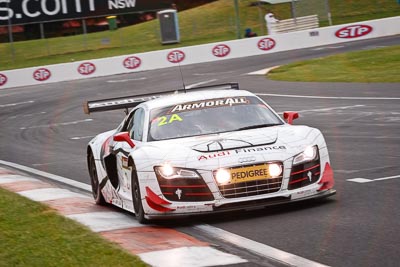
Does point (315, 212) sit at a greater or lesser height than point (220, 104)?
lesser

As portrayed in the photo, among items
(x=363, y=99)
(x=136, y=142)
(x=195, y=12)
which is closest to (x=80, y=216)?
(x=136, y=142)

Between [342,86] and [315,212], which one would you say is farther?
[342,86]

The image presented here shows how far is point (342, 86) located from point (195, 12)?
34.0 metres

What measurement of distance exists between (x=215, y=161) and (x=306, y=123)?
35.2 feet

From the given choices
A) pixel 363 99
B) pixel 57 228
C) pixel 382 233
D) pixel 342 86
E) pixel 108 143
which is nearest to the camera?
pixel 382 233

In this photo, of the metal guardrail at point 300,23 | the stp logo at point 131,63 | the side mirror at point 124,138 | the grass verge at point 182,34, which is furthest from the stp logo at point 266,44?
the side mirror at point 124,138

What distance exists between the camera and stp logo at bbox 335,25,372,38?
44.8m

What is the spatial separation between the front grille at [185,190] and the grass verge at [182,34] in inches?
1565

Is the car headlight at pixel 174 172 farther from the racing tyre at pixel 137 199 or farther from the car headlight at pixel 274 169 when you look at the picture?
the car headlight at pixel 274 169

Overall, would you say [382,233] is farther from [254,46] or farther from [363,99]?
[254,46]

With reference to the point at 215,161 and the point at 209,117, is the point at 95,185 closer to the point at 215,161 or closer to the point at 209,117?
the point at 209,117

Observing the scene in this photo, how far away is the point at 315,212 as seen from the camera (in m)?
9.38

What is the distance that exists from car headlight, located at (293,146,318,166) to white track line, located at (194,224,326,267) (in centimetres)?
104

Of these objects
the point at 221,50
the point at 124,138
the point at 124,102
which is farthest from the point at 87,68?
the point at 124,138
